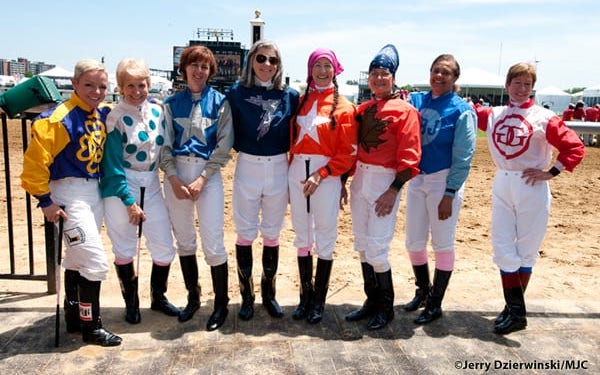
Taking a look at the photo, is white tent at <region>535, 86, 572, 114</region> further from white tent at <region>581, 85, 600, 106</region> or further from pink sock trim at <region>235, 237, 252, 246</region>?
pink sock trim at <region>235, 237, 252, 246</region>

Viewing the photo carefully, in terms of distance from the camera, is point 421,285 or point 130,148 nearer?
point 130,148

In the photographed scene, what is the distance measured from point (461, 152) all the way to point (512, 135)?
41cm

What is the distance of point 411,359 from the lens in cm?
307

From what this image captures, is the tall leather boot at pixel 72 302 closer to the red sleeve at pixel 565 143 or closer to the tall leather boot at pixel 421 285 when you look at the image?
the tall leather boot at pixel 421 285

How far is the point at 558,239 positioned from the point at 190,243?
5.01 metres

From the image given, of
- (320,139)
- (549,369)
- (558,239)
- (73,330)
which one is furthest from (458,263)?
(73,330)

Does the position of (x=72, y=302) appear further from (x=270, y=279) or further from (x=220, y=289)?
(x=270, y=279)

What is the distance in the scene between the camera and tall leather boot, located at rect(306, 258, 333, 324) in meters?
3.63

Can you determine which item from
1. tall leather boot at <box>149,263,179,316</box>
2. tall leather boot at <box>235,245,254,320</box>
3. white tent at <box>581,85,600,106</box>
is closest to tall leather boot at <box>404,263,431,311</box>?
tall leather boot at <box>235,245,254,320</box>

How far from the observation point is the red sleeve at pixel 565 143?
329 centimetres

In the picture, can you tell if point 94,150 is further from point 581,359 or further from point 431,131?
point 581,359

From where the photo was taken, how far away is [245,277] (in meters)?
3.72

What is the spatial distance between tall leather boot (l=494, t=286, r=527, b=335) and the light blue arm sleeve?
3.00 feet

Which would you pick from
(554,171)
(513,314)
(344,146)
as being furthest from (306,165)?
(513,314)
